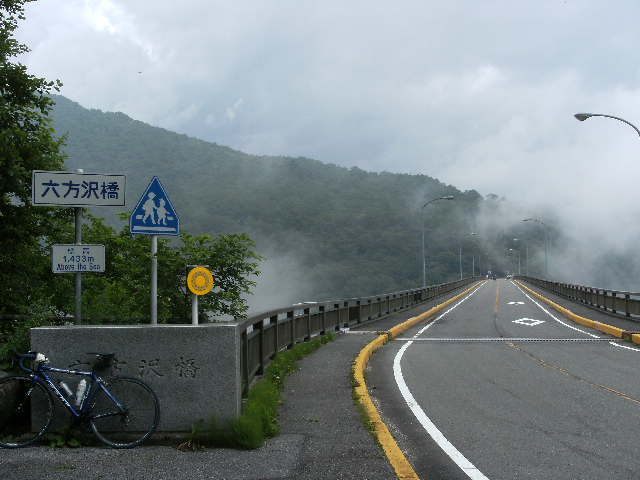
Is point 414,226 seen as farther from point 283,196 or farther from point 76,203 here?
point 76,203

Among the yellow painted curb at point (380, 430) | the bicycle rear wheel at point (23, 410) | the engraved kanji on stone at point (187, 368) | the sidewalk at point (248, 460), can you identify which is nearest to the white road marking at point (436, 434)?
the yellow painted curb at point (380, 430)

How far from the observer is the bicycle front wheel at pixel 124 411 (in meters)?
6.20

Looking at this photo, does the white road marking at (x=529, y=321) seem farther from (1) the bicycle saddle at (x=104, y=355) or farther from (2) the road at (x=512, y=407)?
(1) the bicycle saddle at (x=104, y=355)

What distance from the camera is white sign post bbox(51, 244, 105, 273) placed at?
7.71 m

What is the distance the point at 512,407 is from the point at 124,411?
482 centimetres

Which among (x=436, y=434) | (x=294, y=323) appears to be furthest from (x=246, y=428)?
(x=294, y=323)

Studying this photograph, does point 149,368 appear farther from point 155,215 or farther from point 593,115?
point 593,115

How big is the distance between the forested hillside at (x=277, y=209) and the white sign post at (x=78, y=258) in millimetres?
113356

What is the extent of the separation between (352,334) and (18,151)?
984cm

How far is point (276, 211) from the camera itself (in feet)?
542

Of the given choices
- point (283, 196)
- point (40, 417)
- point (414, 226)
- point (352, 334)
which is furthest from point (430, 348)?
point (414, 226)

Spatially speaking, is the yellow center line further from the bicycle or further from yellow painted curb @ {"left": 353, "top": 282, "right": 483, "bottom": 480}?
the bicycle

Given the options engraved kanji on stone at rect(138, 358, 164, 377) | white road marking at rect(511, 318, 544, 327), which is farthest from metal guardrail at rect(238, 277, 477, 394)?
white road marking at rect(511, 318, 544, 327)

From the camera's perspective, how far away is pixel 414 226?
186 meters
